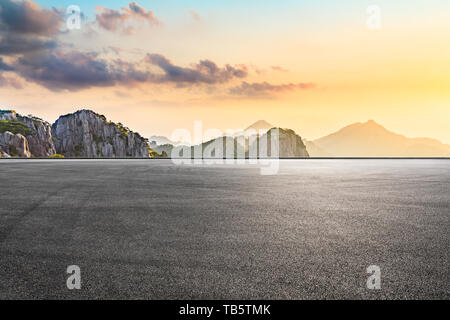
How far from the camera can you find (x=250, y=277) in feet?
16.7

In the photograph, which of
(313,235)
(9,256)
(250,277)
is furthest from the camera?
(313,235)

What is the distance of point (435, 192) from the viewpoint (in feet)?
52.1

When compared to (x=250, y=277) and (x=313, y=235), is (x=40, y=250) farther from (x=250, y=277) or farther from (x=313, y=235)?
(x=313, y=235)

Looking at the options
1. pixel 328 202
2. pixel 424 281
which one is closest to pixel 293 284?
pixel 424 281

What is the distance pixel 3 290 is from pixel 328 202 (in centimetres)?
1056
